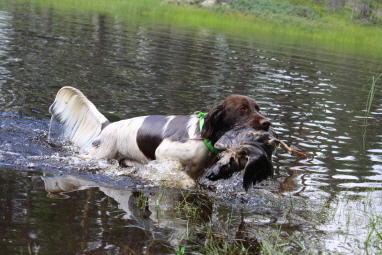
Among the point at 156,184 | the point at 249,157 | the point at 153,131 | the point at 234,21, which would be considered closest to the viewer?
the point at 249,157

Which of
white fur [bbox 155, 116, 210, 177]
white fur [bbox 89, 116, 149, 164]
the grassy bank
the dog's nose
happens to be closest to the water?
white fur [bbox 89, 116, 149, 164]

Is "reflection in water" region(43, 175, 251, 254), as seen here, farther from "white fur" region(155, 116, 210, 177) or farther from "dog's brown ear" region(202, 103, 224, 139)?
"dog's brown ear" region(202, 103, 224, 139)

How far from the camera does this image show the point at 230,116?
198 inches

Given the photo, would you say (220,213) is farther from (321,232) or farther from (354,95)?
(354,95)

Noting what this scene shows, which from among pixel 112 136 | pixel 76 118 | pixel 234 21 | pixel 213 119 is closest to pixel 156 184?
pixel 112 136

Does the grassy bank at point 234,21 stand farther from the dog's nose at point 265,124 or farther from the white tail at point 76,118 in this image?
the dog's nose at point 265,124

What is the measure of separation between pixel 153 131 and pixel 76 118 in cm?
137

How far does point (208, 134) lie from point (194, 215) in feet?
2.93

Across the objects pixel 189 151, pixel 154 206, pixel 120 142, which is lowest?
pixel 154 206

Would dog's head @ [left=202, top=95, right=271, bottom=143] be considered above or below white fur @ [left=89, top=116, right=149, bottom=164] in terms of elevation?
above

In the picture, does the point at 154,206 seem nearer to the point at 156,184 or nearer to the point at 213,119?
the point at 156,184

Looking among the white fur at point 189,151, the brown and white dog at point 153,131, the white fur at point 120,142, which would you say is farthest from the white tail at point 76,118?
the white fur at point 189,151

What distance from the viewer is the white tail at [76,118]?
21.4 feet

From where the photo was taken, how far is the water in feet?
13.5
